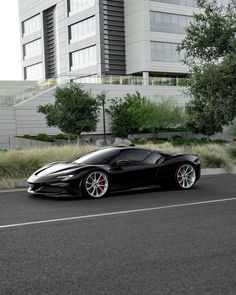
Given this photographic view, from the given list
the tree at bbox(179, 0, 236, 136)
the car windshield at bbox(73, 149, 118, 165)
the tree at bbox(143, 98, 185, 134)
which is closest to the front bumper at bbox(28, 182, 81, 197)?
the car windshield at bbox(73, 149, 118, 165)

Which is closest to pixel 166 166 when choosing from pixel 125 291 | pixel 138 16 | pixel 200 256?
pixel 200 256

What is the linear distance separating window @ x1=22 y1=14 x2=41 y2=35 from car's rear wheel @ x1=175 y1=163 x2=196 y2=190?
69.7 meters

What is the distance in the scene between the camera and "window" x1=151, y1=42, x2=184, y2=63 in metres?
62.8

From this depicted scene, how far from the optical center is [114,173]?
11234mm

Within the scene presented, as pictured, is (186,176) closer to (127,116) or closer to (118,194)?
(118,194)

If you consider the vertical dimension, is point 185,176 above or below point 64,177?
below

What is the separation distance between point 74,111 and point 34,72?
4417 cm

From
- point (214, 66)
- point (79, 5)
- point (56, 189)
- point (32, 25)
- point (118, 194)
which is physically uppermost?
point (32, 25)

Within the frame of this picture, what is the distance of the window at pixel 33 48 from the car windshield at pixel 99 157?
6872 centimetres

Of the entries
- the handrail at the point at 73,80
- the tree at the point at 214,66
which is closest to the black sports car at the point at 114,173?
the tree at the point at 214,66

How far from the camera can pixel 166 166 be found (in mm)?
12109

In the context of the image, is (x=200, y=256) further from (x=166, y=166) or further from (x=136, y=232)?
(x=166, y=166)

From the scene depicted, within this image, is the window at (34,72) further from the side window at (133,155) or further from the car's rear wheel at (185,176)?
the side window at (133,155)

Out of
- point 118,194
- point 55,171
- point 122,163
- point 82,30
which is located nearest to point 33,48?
point 82,30
